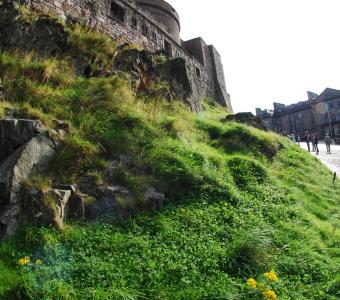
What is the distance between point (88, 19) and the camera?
488 inches

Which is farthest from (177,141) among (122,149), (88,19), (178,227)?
(88,19)

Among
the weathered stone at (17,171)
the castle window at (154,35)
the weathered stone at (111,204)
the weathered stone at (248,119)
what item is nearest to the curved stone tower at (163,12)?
the castle window at (154,35)

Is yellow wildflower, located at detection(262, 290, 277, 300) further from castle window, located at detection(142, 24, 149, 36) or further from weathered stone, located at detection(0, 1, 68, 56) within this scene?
castle window, located at detection(142, 24, 149, 36)

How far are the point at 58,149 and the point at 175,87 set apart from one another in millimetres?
6028

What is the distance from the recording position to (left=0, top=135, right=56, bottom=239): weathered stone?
15.2 feet

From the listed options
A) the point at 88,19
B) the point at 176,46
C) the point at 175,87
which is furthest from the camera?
the point at 176,46

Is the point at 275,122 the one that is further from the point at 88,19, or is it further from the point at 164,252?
the point at 164,252

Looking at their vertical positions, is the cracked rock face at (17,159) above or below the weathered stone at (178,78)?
below

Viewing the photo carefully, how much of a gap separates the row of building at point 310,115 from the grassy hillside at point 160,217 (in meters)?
45.0

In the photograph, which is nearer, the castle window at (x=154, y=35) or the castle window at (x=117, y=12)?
the castle window at (x=117, y=12)

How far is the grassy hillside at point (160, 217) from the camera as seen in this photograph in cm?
414

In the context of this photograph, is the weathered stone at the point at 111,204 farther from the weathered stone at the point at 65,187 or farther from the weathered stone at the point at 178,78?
the weathered stone at the point at 178,78

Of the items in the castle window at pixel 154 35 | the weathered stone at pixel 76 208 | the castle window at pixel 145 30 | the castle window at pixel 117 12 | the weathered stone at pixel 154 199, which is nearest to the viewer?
the weathered stone at pixel 76 208

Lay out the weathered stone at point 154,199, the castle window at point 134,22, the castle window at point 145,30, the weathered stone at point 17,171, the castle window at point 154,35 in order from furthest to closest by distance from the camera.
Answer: the castle window at point 154,35 < the castle window at point 145,30 < the castle window at point 134,22 < the weathered stone at point 154,199 < the weathered stone at point 17,171
